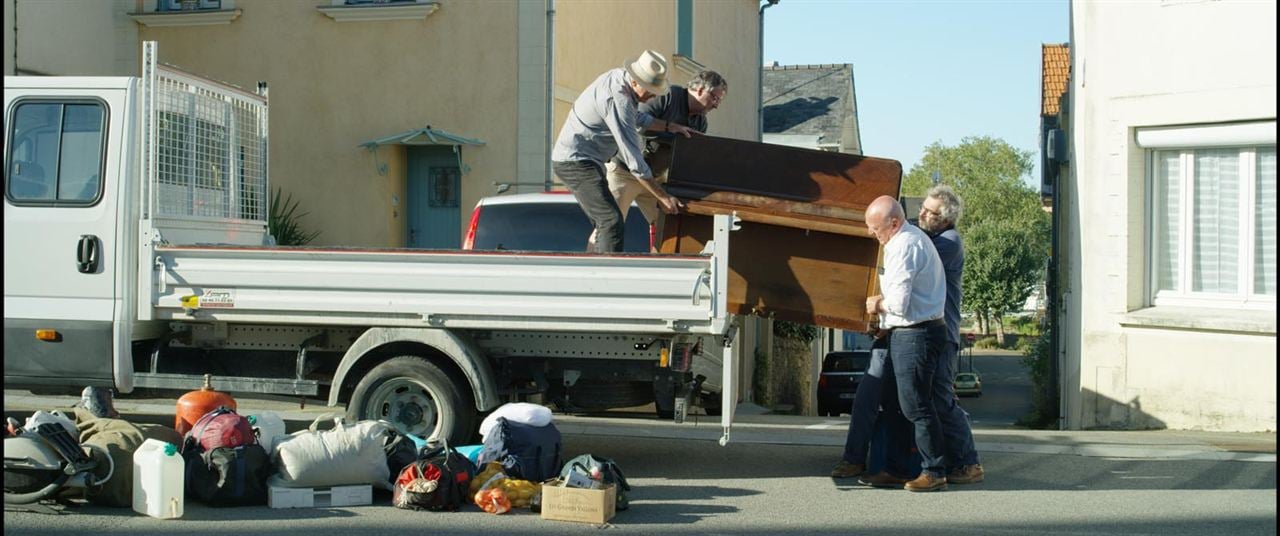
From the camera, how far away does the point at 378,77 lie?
50.0ft

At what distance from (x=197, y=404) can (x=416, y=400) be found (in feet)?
4.04

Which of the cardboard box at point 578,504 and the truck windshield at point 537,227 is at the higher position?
the truck windshield at point 537,227

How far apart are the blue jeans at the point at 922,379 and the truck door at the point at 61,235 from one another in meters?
4.53

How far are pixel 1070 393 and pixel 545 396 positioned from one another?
628 cm

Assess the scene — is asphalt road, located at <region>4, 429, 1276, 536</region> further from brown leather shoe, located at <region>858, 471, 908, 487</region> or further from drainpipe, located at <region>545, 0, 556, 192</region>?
drainpipe, located at <region>545, 0, 556, 192</region>

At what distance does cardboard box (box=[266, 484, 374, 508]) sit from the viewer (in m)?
6.76

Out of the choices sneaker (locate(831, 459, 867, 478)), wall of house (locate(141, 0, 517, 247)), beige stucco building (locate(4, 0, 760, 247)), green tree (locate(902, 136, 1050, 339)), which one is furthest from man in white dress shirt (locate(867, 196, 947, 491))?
green tree (locate(902, 136, 1050, 339))

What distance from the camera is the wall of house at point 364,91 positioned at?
1492cm

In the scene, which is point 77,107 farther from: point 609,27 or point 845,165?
point 609,27

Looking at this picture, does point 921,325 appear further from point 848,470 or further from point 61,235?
point 61,235

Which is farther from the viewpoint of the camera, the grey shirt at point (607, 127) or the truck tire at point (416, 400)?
the grey shirt at point (607, 127)

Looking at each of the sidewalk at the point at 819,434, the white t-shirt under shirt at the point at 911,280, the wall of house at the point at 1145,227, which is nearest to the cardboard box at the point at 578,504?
the white t-shirt under shirt at the point at 911,280

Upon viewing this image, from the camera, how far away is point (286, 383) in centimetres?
767

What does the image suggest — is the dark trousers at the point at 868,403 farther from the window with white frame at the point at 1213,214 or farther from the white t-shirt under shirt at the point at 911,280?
the window with white frame at the point at 1213,214
